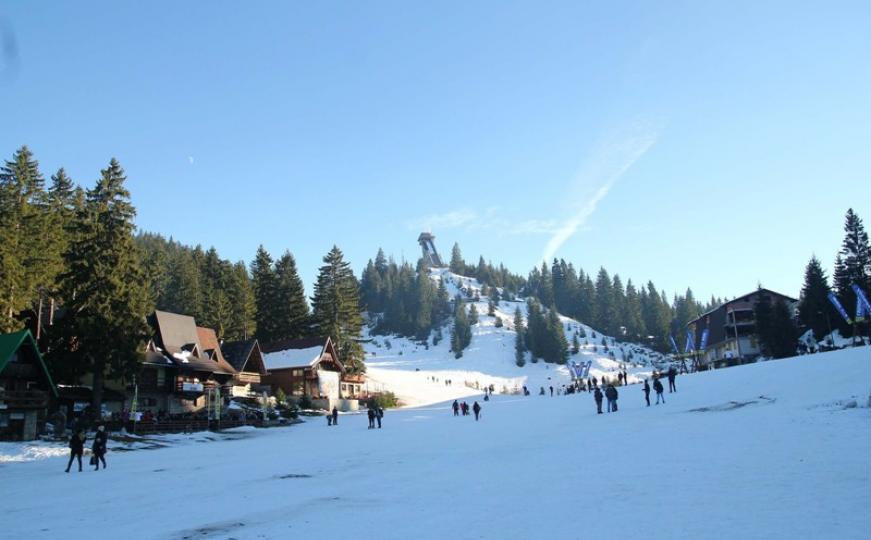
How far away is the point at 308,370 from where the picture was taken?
60250 mm

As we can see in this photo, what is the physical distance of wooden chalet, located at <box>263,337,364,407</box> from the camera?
60.6 metres

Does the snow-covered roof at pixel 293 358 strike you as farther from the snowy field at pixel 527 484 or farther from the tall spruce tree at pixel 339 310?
the snowy field at pixel 527 484

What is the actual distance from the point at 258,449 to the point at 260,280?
169 feet

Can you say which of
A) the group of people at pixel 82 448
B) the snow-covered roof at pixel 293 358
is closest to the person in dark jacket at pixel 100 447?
the group of people at pixel 82 448

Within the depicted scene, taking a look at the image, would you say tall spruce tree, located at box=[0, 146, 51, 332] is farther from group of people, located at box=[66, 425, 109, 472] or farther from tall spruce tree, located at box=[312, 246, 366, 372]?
tall spruce tree, located at box=[312, 246, 366, 372]

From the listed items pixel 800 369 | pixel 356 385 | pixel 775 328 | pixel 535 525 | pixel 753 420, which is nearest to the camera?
pixel 535 525

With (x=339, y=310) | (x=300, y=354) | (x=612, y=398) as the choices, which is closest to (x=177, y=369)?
(x=300, y=354)

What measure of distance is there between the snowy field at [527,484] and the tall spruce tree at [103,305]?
11923mm

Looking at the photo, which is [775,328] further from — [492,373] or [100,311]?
[492,373]

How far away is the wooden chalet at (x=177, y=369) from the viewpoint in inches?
1871

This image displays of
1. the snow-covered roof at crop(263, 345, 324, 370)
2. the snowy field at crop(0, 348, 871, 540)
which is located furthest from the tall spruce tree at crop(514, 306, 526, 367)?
the snowy field at crop(0, 348, 871, 540)

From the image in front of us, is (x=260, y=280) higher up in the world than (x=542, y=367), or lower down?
higher up

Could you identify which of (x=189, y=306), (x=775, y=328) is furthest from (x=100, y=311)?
(x=775, y=328)

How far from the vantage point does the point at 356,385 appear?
233 ft
